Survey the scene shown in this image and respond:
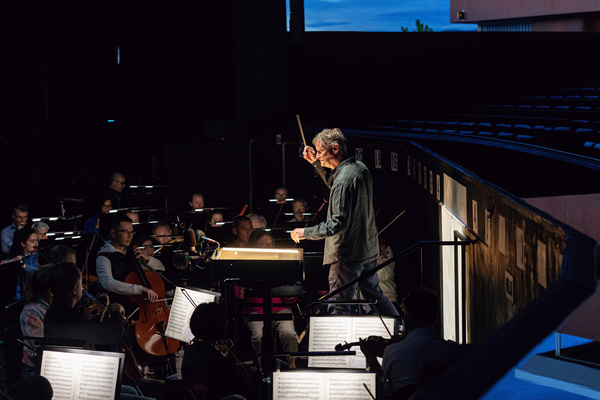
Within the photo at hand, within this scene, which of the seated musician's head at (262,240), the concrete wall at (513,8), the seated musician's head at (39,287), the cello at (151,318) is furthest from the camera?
the concrete wall at (513,8)

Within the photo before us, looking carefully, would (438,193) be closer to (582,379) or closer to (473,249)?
(473,249)

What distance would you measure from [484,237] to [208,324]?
1.81 m

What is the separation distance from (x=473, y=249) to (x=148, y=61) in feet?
35.6

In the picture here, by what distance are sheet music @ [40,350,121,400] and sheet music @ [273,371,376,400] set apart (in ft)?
2.82

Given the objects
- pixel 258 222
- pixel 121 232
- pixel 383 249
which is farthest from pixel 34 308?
pixel 383 249

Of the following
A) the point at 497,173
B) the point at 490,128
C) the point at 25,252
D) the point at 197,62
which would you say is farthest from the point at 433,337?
the point at 197,62

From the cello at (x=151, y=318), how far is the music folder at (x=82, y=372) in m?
2.46

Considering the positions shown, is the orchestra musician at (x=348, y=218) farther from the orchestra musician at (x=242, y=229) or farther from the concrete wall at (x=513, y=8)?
the concrete wall at (x=513, y=8)

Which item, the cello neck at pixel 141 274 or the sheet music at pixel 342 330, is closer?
the sheet music at pixel 342 330

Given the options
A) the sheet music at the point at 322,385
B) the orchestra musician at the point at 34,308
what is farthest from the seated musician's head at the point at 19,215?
the sheet music at the point at 322,385

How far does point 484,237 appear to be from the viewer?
4.22 m

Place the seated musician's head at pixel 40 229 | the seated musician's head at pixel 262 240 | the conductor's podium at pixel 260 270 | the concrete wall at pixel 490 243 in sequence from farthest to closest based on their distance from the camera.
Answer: the seated musician's head at pixel 40 229 → the seated musician's head at pixel 262 240 → the conductor's podium at pixel 260 270 → the concrete wall at pixel 490 243

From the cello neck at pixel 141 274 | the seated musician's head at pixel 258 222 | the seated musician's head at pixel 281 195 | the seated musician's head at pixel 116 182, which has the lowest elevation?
the cello neck at pixel 141 274

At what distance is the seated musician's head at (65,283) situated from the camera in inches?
168
